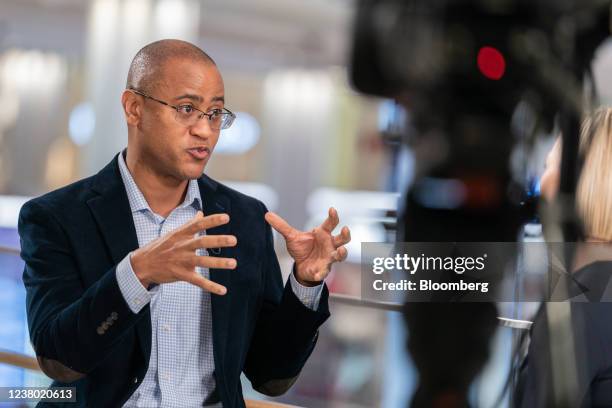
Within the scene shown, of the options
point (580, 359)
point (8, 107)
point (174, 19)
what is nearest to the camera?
point (580, 359)

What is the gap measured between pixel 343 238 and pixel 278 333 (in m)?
A: 0.18

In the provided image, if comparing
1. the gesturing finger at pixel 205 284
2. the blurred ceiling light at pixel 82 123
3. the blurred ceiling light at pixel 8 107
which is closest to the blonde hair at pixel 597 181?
the gesturing finger at pixel 205 284

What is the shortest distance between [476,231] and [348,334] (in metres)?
0.37

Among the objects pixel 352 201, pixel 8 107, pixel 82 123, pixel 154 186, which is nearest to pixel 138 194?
pixel 154 186

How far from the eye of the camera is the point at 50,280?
954 millimetres

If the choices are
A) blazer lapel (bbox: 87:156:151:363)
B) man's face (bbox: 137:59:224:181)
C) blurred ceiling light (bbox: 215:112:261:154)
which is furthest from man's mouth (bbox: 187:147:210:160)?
blurred ceiling light (bbox: 215:112:261:154)

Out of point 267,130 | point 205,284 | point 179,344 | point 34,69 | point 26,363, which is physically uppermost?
point 34,69

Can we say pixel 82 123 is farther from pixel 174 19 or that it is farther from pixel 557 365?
pixel 557 365

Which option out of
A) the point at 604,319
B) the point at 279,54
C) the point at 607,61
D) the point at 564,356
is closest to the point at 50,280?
the point at 564,356

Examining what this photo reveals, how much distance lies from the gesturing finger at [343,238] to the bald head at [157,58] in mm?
266

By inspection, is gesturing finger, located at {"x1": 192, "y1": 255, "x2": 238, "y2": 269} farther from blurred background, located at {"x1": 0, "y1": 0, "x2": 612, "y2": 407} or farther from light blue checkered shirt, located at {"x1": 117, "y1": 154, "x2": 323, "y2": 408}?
blurred background, located at {"x1": 0, "y1": 0, "x2": 612, "y2": 407}

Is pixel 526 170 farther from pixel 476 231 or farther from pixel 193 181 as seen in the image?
pixel 193 181

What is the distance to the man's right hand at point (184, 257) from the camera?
82 cm

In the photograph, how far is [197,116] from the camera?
102 cm
